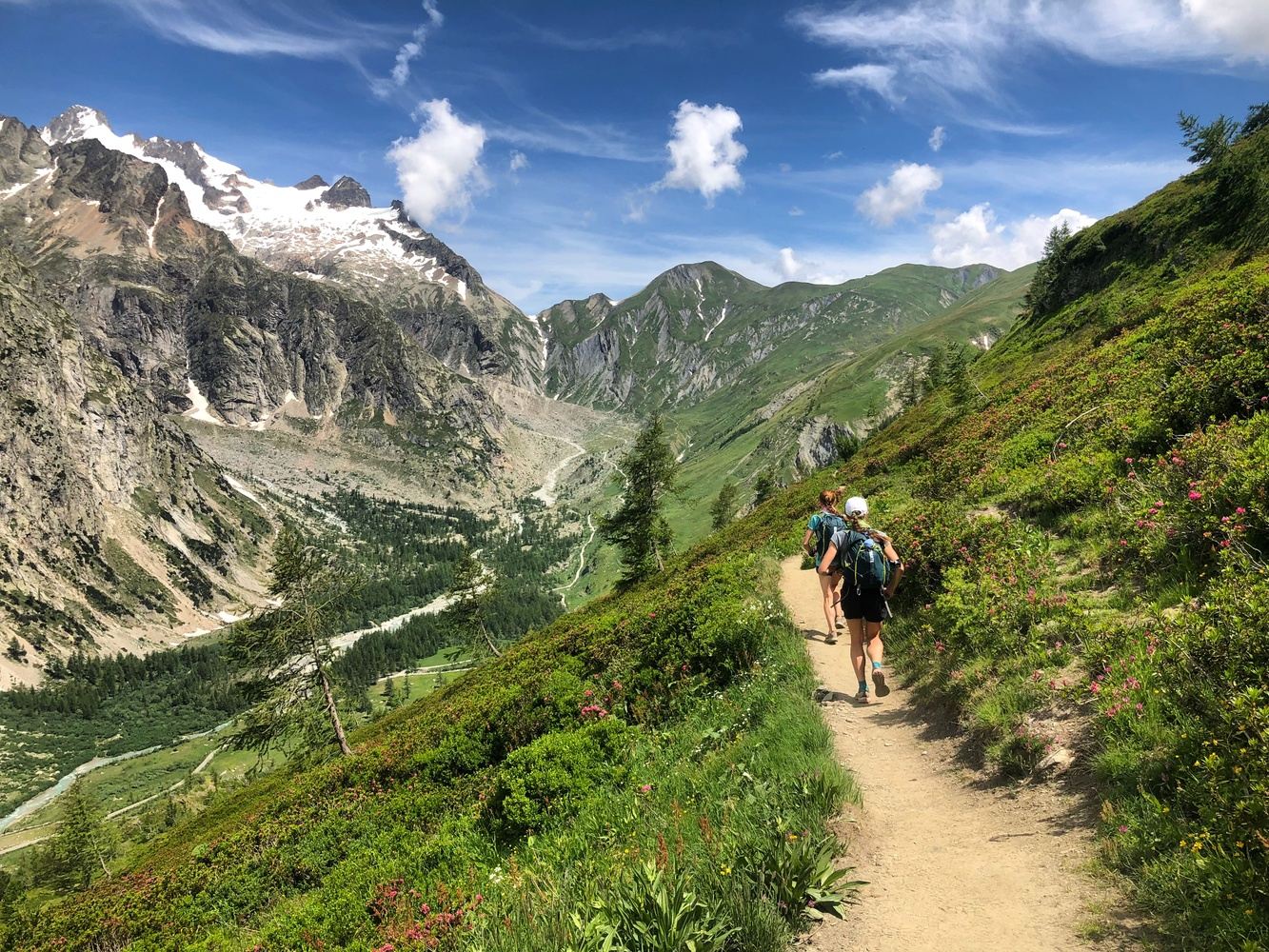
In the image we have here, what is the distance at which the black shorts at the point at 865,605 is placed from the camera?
10250 mm

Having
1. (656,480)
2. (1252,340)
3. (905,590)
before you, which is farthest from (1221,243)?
(905,590)

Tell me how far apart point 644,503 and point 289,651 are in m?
27.5

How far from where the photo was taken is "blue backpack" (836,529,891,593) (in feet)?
33.6

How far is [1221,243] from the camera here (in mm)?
61875

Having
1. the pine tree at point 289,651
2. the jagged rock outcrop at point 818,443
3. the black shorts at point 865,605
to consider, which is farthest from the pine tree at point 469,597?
the jagged rock outcrop at point 818,443

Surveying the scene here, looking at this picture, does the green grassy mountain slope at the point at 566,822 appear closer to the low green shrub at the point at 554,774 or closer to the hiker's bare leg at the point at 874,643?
the low green shrub at the point at 554,774

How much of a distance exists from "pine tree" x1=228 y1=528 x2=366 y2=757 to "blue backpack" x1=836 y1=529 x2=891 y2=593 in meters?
31.2

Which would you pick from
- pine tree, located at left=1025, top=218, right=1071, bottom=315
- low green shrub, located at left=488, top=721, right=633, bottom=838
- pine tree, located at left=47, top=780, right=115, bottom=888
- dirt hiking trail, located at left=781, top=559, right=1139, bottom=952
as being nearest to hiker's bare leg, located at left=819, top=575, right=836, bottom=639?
dirt hiking trail, located at left=781, top=559, right=1139, bottom=952

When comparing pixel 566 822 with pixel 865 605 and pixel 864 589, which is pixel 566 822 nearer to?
pixel 865 605

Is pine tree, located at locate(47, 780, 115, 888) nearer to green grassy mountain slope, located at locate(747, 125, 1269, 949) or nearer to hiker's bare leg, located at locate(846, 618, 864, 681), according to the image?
hiker's bare leg, located at locate(846, 618, 864, 681)

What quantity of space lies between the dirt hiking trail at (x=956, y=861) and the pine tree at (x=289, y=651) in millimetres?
33158

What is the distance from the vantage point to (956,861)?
5465mm

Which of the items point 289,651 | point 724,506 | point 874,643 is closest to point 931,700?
point 874,643

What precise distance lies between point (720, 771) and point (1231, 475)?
7802 millimetres
